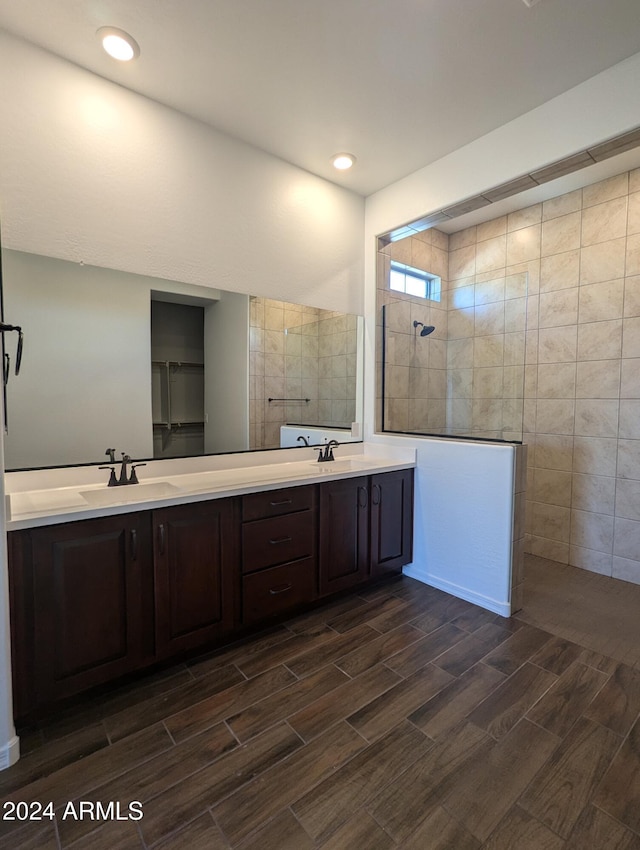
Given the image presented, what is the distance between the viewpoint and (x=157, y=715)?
1.66m

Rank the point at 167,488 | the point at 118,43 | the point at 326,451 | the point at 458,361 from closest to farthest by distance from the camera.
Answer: the point at 118,43 < the point at 167,488 < the point at 326,451 < the point at 458,361

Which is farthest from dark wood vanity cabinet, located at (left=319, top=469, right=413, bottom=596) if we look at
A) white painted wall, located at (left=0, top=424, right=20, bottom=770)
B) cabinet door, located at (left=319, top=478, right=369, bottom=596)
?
white painted wall, located at (left=0, top=424, right=20, bottom=770)

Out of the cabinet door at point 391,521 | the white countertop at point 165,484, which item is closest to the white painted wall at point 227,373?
the white countertop at point 165,484

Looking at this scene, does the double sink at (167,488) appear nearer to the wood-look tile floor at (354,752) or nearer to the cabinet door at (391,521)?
the cabinet door at (391,521)

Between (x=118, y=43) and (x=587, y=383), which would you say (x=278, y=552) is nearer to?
(x=118, y=43)

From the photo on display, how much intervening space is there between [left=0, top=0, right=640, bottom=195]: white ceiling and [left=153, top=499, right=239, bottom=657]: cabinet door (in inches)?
82.5

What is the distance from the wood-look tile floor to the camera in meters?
1.22

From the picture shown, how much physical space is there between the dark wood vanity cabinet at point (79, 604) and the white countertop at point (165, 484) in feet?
0.19

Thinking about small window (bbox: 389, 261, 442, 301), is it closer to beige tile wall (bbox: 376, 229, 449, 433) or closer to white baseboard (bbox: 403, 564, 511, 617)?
beige tile wall (bbox: 376, 229, 449, 433)

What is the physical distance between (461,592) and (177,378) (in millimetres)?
2258

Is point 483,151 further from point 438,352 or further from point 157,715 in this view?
point 157,715

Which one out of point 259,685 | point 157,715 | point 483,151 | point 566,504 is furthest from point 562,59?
point 157,715

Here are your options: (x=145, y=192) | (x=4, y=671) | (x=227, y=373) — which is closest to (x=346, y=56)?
(x=145, y=192)

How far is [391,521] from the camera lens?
2.83 meters
